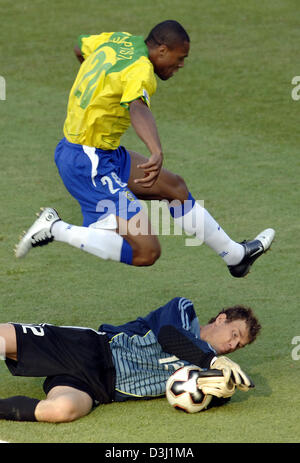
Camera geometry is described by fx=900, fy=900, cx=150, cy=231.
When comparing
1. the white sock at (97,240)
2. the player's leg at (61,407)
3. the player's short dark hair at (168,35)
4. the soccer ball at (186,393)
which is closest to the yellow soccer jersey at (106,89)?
the player's short dark hair at (168,35)

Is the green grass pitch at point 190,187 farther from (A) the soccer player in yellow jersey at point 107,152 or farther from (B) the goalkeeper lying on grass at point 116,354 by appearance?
(A) the soccer player in yellow jersey at point 107,152

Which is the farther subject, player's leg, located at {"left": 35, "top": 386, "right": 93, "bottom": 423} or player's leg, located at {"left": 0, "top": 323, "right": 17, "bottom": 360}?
player's leg, located at {"left": 0, "top": 323, "right": 17, "bottom": 360}

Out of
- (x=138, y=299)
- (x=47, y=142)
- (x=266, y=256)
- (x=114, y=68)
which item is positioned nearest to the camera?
(x=114, y=68)

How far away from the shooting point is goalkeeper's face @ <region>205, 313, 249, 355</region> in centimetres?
518

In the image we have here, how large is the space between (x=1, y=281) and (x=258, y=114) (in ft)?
15.9

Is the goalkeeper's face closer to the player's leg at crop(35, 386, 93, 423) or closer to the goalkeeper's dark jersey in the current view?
the goalkeeper's dark jersey

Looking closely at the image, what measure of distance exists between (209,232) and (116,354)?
60.8 inches

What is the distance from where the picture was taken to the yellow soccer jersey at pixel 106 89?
5.46m

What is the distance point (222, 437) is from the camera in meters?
4.59

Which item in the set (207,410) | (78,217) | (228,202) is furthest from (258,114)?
(207,410)

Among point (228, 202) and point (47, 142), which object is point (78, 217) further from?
point (47, 142)

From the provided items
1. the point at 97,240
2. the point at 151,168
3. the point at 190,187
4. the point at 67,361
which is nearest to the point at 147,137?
the point at 151,168

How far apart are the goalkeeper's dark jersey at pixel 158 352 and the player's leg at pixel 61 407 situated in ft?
0.97

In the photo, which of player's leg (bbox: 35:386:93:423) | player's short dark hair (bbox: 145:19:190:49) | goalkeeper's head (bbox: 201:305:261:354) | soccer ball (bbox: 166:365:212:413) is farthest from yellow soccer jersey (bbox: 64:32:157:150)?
player's leg (bbox: 35:386:93:423)
